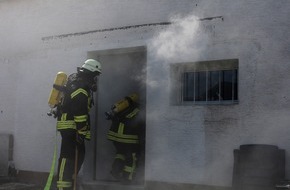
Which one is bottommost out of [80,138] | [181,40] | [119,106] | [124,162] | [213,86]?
[124,162]

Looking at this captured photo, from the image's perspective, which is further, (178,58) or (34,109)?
(34,109)

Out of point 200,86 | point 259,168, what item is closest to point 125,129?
point 200,86

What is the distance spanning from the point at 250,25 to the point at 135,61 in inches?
92.1

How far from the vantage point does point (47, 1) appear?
926 centimetres

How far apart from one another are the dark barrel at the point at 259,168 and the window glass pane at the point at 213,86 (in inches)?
47.6

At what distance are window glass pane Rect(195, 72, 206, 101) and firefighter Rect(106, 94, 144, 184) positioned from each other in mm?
1188

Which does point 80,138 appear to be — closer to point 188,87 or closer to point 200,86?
point 188,87

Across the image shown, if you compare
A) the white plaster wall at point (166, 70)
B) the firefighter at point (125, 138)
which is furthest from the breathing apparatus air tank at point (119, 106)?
the white plaster wall at point (166, 70)

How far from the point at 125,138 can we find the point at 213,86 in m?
1.83

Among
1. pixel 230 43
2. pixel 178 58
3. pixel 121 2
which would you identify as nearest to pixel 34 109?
pixel 121 2

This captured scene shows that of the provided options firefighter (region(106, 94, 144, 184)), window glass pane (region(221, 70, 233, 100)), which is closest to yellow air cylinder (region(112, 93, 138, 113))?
firefighter (region(106, 94, 144, 184))

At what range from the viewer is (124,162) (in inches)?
319

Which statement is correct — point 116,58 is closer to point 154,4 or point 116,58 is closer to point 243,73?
point 154,4

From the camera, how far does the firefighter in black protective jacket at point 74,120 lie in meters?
7.16
